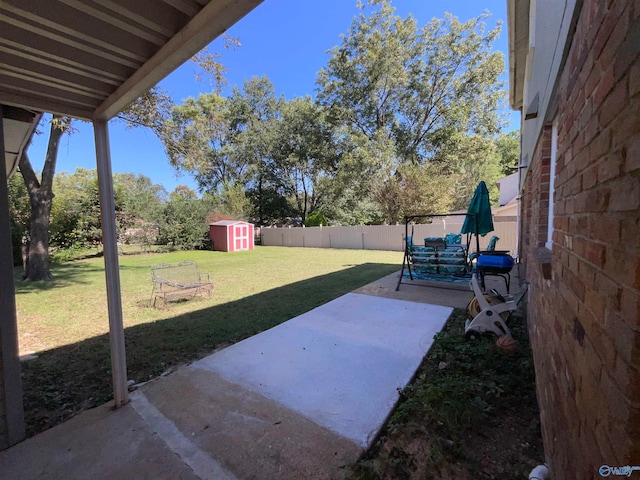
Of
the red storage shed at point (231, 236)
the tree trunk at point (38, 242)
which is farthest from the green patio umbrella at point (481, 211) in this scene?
the red storage shed at point (231, 236)

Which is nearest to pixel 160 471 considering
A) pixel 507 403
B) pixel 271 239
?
pixel 507 403

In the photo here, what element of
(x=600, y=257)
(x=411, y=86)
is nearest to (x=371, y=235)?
(x=411, y=86)

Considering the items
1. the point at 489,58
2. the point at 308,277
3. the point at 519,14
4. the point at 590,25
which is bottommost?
the point at 308,277

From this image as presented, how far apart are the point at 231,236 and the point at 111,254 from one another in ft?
50.2

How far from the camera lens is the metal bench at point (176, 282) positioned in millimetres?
5492

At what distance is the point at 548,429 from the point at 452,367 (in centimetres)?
122

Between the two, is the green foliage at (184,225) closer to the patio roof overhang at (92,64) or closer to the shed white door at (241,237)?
the shed white door at (241,237)

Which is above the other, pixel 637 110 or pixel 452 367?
pixel 637 110

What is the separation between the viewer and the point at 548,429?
155 cm

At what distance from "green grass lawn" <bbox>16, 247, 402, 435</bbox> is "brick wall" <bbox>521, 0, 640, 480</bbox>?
3.19m

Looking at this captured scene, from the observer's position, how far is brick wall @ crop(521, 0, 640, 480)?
625 millimetres

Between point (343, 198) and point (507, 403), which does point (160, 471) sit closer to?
point (507, 403)

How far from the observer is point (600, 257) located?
32.4 inches

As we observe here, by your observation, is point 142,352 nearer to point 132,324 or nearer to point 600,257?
point 132,324
